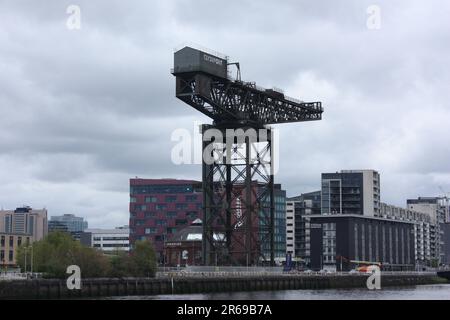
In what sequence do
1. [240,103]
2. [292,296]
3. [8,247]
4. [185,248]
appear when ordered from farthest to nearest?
1. [185,248]
2. [8,247]
3. [240,103]
4. [292,296]

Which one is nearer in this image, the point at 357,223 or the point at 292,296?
the point at 292,296

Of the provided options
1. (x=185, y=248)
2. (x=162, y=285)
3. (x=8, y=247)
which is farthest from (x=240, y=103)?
(x=8, y=247)

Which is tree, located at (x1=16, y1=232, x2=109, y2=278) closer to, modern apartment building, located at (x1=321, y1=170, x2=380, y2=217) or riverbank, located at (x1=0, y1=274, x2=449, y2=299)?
riverbank, located at (x1=0, y1=274, x2=449, y2=299)

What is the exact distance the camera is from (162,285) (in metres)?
87.2

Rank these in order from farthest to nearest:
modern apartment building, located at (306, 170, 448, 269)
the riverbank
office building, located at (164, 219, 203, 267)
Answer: modern apartment building, located at (306, 170, 448, 269)
office building, located at (164, 219, 203, 267)
the riverbank

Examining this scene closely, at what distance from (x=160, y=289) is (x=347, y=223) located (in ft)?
297

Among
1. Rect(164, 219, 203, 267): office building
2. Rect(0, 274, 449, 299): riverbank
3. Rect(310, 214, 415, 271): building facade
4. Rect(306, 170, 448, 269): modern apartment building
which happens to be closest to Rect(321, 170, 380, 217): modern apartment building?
Rect(306, 170, 448, 269): modern apartment building

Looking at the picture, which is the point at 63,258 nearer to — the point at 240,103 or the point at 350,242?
the point at 240,103

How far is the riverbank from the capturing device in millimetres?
73062

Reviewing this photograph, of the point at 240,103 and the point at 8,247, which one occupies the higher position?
the point at 240,103

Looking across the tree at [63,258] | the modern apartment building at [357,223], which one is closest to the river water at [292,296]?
the tree at [63,258]

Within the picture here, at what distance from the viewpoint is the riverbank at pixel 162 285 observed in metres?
73.1
